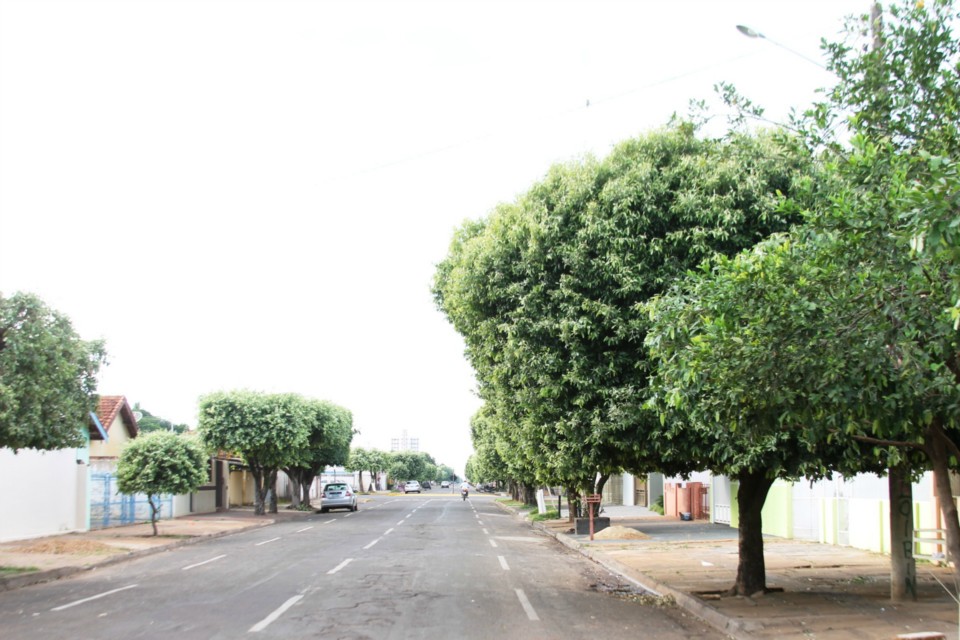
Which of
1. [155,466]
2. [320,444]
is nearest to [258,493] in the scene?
[320,444]

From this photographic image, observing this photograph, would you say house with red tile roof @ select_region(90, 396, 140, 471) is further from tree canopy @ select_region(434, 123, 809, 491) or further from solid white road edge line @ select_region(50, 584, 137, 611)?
tree canopy @ select_region(434, 123, 809, 491)

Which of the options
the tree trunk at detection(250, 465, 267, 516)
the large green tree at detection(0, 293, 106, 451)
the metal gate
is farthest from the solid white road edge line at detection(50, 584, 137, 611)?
the tree trunk at detection(250, 465, 267, 516)

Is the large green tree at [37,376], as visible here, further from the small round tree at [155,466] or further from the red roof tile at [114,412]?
the red roof tile at [114,412]

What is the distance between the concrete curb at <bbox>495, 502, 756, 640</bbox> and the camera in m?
9.89

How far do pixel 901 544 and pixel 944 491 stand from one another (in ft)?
18.4

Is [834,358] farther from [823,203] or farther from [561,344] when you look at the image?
[561,344]

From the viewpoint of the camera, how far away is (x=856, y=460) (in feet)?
32.9

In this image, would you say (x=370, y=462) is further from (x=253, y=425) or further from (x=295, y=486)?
(x=253, y=425)

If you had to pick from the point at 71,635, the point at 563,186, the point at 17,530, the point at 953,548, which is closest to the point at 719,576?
the point at 563,186

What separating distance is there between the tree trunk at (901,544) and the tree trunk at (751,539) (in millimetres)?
1731

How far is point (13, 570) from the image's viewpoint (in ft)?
54.4

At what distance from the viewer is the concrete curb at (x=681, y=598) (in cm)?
989

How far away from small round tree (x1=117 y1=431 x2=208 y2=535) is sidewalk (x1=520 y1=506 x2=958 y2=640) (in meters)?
12.7

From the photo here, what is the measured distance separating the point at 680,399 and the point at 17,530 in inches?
936
